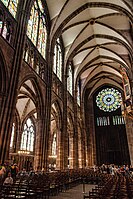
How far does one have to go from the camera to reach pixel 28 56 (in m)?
12.4

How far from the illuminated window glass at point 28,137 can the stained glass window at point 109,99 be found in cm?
1489

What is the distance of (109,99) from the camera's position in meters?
33.2

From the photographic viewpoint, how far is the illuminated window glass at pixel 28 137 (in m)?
23.8

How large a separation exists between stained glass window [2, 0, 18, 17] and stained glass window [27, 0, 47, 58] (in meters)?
2.26

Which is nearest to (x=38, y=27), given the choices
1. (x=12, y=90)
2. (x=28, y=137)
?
(x=12, y=90)

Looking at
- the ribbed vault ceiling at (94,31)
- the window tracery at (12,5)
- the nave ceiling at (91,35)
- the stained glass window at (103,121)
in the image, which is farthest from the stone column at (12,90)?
the stained glass window at (103,121)

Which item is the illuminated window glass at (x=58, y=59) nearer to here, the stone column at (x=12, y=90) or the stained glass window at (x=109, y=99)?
the stone column at (x=12, y=90)

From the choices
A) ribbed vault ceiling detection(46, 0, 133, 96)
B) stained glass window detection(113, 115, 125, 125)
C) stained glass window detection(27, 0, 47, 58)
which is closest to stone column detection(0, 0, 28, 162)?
stained glass window detection(27, 0, 47, 58)

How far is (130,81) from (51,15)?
13105 mm

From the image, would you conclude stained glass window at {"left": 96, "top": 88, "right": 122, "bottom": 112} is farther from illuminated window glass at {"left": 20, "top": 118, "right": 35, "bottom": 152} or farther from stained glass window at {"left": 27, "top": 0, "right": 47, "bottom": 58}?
stained glass window at {"left": 27, "top": 0, "right": 47, "bottom": 58}

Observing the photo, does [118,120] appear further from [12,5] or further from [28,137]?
[12,5]

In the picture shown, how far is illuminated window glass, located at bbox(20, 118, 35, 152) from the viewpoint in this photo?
2377 cm

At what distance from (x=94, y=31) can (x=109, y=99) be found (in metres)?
15.6

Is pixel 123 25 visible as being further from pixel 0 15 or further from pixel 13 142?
pixel 13 142
